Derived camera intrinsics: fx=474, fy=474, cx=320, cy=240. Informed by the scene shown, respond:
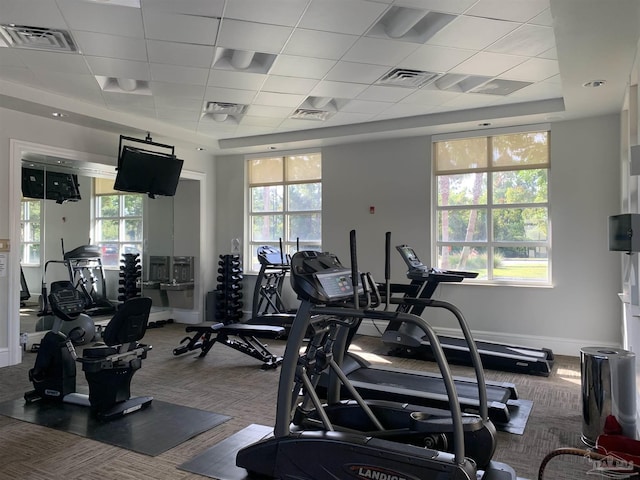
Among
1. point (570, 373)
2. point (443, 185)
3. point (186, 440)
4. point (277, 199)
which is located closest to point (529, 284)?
point (570, 373)

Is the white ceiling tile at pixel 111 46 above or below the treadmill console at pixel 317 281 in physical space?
above

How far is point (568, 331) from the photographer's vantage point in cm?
600

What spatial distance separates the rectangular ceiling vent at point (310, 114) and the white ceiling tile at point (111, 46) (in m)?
2.32

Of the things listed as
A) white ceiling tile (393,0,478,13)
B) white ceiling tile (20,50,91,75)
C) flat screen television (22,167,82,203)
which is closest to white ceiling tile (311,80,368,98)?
white ceiling tile (393,0,478,13)

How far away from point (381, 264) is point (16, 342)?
483 cm

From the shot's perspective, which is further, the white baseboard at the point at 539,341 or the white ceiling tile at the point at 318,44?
the white baseboard at the point at 539,341

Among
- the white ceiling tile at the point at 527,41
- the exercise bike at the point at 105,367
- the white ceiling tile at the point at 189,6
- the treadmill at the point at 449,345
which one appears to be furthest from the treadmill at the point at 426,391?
the white ceiling tile at the point at 527,41

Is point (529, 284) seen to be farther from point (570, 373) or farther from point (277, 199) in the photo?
point (277, 199)

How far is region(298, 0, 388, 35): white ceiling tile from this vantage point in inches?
135

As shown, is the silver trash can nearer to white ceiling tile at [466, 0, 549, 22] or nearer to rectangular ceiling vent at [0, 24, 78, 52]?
white ceiling tile at [466, 0, 549, 22]

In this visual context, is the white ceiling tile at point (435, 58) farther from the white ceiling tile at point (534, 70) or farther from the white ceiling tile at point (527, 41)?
the white ceiling tile at point (534, 70)

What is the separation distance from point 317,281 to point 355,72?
299 cm

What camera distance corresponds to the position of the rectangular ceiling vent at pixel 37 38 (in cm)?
389

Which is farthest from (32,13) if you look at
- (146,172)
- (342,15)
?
(146,172)
